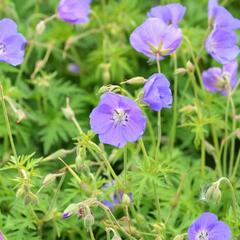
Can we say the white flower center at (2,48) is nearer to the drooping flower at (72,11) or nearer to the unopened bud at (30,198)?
the unopened bud at (30,198)

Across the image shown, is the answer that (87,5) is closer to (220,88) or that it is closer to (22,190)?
(220,88)

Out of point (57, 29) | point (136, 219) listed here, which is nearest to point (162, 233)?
point (136, 219)

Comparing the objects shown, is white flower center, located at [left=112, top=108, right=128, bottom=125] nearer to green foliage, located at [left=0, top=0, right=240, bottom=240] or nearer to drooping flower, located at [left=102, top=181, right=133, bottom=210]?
green foliage, located at [left=0, top=0, right=240, bottom=240]

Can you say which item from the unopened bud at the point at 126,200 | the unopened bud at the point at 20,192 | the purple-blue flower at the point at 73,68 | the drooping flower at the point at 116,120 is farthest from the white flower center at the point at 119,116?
the purple-blue flower at the point at 73,68

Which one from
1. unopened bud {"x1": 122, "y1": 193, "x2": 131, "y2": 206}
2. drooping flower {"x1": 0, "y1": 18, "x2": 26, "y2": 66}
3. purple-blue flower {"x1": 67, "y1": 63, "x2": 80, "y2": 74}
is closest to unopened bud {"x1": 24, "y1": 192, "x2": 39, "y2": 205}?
unopened bud {"x1": 122, "y1": 193, "x2": 131, "y2": 206}

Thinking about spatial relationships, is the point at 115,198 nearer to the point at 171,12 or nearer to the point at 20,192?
the point at 20,192
